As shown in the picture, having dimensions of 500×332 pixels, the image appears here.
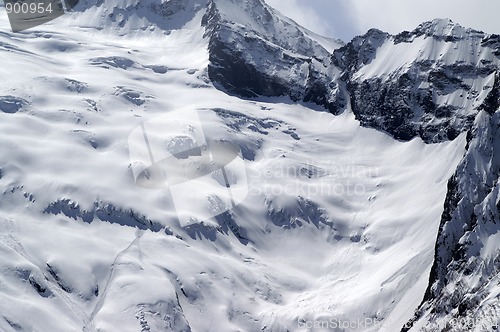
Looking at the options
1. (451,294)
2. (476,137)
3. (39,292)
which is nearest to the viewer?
(451,294)

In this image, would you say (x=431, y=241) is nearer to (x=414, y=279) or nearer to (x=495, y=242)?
(x=414, y=279)

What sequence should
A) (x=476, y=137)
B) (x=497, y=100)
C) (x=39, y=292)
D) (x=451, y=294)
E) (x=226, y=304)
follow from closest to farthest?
(x=451, y=294)
(x=476, y=137)
(x=497, y=100)
(x=39, y=292)
(x=226, y=304)

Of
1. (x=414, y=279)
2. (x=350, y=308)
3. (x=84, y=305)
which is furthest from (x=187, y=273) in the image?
(x=414, y=279)

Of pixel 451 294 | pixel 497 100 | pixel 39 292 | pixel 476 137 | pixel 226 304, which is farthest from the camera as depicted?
pixel 226 304

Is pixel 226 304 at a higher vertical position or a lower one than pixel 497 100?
lower

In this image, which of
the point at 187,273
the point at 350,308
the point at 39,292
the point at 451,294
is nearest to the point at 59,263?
the point at 39,292

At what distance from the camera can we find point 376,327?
173 metres

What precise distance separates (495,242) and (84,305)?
89180 mm

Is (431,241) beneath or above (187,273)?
above

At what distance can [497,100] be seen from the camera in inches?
6403

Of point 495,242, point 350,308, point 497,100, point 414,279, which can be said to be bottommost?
point 350,308

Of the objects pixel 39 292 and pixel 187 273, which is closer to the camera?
pixel 39 292

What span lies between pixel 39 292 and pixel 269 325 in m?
50.3

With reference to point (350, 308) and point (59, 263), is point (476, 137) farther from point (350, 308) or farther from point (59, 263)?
point (59, 263)
